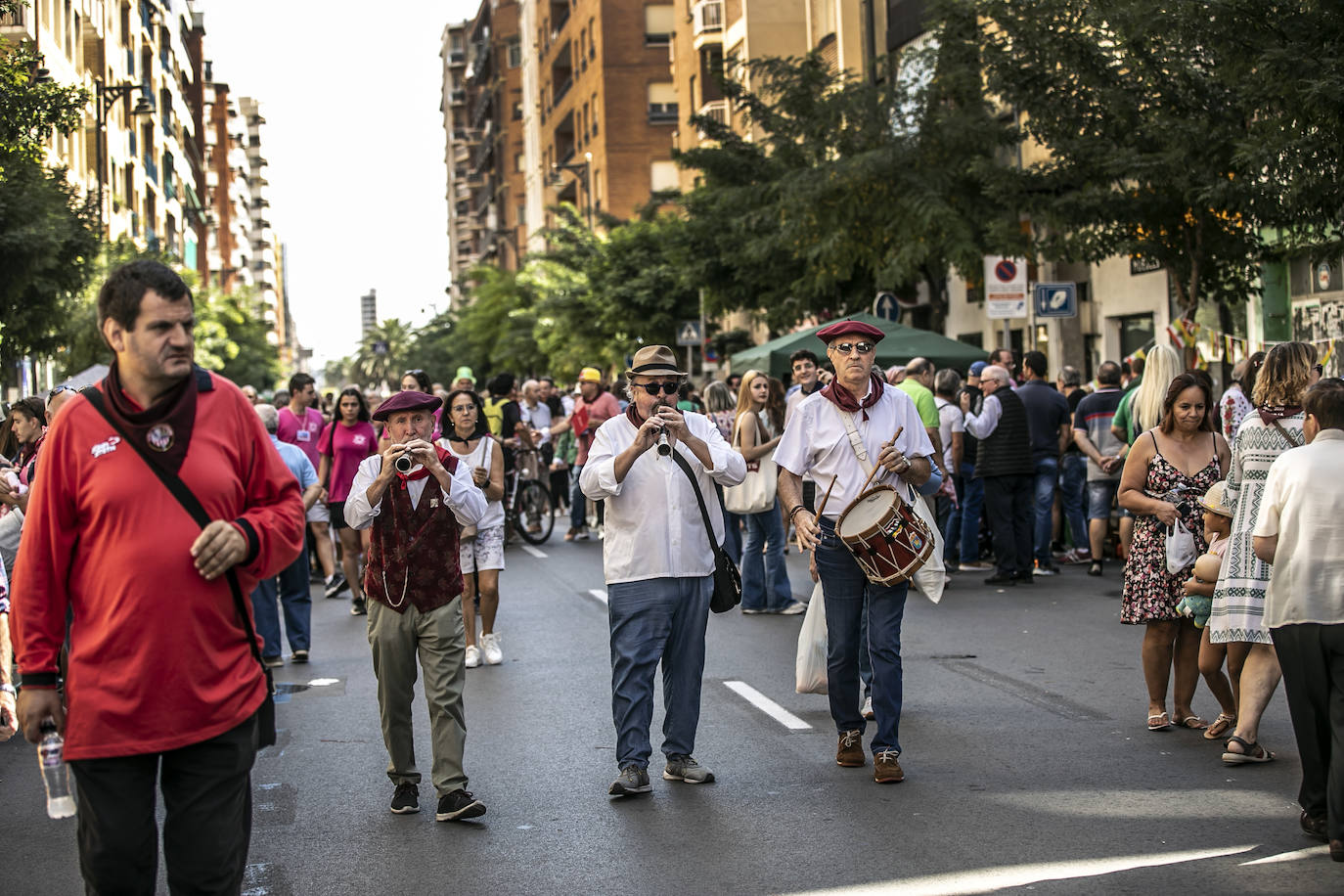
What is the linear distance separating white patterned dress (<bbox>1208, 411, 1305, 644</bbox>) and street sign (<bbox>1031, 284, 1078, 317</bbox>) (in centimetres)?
1390

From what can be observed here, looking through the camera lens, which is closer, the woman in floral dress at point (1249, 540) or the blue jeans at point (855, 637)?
the woman in floral dress at point (1249, 540)

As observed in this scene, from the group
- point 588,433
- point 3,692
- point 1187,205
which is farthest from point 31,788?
point 1187,205

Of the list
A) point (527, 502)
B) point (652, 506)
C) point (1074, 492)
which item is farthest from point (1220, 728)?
point (527, 502)

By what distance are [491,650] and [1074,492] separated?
7.71 m

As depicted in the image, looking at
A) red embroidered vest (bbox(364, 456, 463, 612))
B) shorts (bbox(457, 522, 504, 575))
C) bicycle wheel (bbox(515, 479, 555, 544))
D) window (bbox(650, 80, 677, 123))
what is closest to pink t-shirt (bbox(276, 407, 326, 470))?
bicycle wheel (bbox(515, 479, 555, 544))

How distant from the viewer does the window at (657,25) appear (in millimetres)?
71500

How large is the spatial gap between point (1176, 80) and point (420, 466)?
1242cm

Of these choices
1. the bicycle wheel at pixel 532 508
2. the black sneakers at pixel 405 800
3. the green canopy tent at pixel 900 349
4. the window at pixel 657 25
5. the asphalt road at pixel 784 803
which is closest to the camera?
the asphalt road at pixel 784 803

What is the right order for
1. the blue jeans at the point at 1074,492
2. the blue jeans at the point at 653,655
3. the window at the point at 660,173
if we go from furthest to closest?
the window at the point at 660,173 < the blue jeans at the point at 1074,492 < the blue jeans at the point at 653,655

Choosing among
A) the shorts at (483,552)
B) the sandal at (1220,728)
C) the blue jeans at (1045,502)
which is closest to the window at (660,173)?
the blue jeans at (1045,502)

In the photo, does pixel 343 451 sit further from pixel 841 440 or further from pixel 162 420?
pixel 162 420

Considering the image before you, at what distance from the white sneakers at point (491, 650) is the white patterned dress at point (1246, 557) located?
216 inches

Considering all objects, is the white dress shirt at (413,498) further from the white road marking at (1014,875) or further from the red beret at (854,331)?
the white road marking at (1014,875)

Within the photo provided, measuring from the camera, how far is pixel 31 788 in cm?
786
